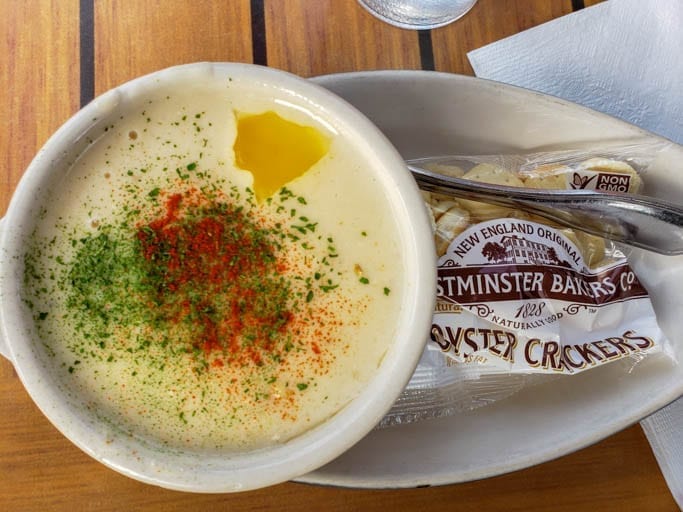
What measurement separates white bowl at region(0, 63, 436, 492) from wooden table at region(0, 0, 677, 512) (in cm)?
25

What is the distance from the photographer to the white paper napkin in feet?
2.84

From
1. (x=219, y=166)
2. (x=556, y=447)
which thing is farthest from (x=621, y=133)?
(x=219, y=166)

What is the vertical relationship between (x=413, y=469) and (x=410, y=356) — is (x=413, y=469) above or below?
below

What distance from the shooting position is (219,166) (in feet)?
1.90

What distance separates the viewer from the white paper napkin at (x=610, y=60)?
866 millimetres

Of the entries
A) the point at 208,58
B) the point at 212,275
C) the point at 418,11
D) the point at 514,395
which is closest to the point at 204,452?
the point at 212,275

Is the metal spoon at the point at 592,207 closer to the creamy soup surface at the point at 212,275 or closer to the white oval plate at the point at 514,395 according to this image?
the white oval plate at the point at 514,395

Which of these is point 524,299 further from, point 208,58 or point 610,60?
point 208,58

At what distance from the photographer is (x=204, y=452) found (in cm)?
55

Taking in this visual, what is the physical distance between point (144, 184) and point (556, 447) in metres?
0.52

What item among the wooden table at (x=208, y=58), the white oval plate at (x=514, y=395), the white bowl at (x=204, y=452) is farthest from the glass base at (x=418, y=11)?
the white bowl at (x=204, y=452)

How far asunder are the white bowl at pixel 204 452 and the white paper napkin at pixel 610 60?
1.24 feet

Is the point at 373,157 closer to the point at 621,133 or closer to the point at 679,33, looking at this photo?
the point at 621,133

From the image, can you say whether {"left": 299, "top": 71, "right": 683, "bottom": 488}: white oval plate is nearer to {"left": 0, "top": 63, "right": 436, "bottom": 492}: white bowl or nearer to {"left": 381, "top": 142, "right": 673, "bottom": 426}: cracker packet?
{"left": 381, "top": 142, "right": 673, "bottom": 426}: cracker packet
